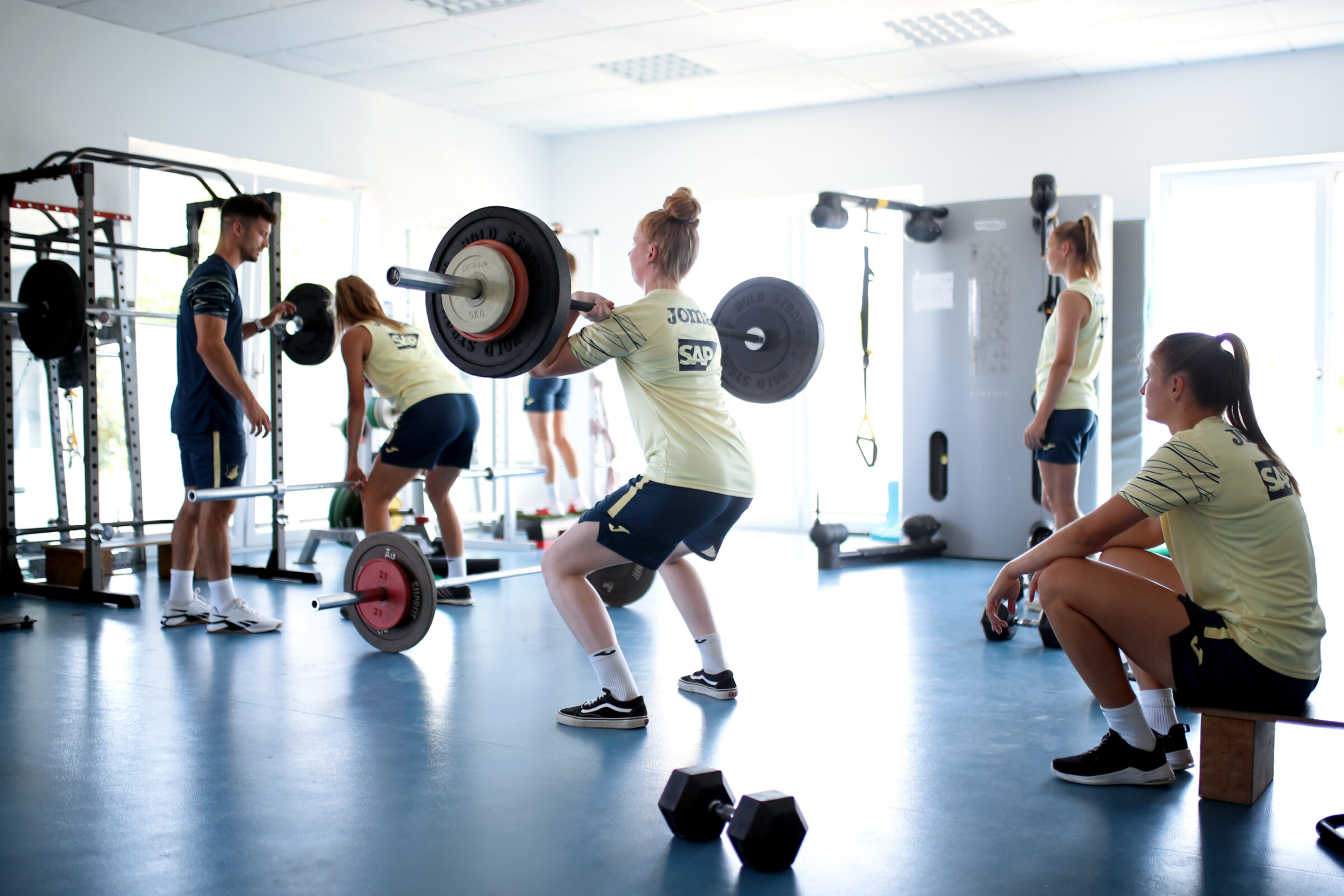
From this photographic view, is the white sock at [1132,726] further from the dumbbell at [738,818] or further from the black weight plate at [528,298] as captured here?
the black weight plate at [528,298]

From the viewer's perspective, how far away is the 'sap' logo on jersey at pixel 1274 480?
2152 mm

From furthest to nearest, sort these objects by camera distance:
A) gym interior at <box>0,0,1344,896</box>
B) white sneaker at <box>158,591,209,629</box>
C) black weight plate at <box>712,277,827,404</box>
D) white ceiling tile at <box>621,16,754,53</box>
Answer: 1. white ceiling tile at <box>621,16,754,53</box>
2. white sneaker at <box>158,591,209,629</box>
3. black weight plate at <box>712,277,827,404</box>
4. gym interior at <box>0,0,1344,896</box>

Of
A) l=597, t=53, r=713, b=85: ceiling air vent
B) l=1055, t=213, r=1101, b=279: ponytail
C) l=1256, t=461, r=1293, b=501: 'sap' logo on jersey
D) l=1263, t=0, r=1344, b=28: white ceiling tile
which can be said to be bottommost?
l=1256, t=461, r=1293, b=501: 'sap' logo on jersey

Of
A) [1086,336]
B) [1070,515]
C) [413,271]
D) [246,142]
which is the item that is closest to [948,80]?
[1086,336]

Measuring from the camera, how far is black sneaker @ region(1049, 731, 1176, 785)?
8.00 ft

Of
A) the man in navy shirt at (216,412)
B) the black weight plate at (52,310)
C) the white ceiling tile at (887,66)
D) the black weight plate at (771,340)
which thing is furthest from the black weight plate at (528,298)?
the white ceiling tile at (887,66)

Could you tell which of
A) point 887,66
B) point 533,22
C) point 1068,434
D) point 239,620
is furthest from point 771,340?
point 887,66

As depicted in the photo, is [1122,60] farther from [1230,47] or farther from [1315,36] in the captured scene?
[1315,36]

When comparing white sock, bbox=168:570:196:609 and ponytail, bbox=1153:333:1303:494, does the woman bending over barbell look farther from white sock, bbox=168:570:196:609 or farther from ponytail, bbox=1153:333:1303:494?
white sock, bbox=168:570:196:609

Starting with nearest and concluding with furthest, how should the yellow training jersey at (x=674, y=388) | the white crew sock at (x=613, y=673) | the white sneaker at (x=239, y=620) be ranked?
the yellow training jersey at (x=674, y=388), the white crew sock at (x=613, y=673), the white sneaker at (x=239, y=620)

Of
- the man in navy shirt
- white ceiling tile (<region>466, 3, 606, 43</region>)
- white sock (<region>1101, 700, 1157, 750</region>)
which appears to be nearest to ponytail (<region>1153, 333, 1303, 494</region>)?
white sock (<region>1101, 700, 1157, 750</region>)

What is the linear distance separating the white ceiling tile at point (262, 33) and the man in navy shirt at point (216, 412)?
5.98ft

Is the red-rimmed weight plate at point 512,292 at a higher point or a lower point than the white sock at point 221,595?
higher

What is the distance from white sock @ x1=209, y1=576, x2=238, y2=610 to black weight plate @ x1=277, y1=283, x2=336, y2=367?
1144mm
